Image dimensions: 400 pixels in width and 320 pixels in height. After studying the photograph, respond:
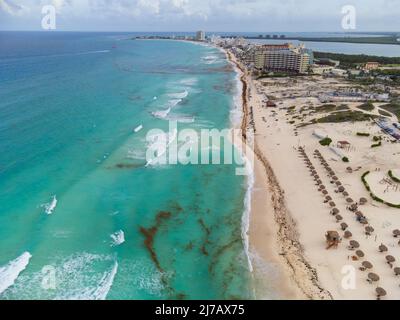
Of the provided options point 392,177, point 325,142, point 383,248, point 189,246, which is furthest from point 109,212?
point 325,142

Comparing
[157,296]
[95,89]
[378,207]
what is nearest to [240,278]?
[157,296]

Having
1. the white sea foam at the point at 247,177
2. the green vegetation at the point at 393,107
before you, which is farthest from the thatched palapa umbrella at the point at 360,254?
the green vegetation at the point at 393,107

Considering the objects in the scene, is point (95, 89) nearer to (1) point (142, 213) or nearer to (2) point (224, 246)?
(1) point (142, 213)

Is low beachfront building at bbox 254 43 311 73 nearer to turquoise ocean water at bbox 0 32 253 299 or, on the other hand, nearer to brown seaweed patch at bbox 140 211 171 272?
turquoise ocean water at bbox 0 32 253 299

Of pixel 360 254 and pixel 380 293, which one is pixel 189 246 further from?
pixel 380 293

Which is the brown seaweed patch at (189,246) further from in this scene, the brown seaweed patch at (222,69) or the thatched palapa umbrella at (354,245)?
the brown seaweed patch at (222,69)
